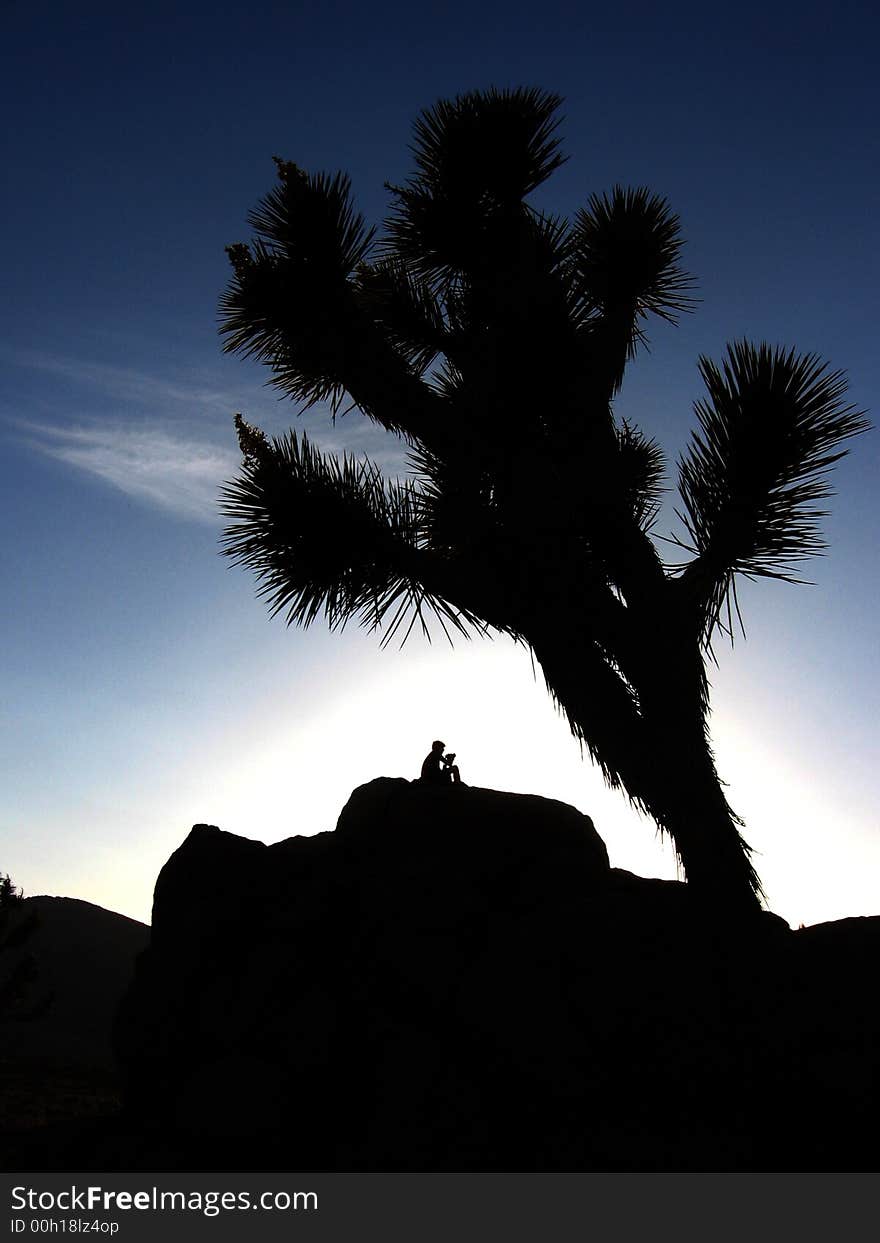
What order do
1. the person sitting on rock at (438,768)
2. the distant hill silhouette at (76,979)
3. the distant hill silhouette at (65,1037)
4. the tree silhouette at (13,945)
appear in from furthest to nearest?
the distant hill silhouette at (76,979), the tree silhouette at (13,945), the person sitting on rock at (438,768), the distant hill silhouette at (65,1037)

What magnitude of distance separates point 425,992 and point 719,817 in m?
2.89

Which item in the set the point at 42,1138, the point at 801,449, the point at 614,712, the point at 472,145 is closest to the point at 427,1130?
the point at 42,1138

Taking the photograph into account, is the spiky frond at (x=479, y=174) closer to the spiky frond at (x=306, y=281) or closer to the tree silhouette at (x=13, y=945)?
the spiky frond at (x=306, y=281)

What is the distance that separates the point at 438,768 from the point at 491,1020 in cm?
301

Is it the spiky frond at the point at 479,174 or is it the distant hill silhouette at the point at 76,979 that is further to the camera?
the distant hill silhouette at the point at 76,979

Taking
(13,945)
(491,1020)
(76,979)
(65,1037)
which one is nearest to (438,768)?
(491,1020)

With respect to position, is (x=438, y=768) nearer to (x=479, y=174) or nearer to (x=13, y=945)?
(x=479, y=174)

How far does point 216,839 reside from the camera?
8.27m

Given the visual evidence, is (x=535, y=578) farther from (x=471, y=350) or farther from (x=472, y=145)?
(x=472, y=145)

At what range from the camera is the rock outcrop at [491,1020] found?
526 centimetres

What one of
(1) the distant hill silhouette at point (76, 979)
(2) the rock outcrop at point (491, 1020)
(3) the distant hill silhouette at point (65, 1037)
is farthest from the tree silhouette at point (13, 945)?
(2) the rock outcrop at point (491, 1020)

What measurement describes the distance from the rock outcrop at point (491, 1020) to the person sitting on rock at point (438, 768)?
80 cm

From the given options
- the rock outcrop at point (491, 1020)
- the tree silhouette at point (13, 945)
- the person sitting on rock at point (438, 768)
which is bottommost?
the rock outcrop at point (491, 1020)
